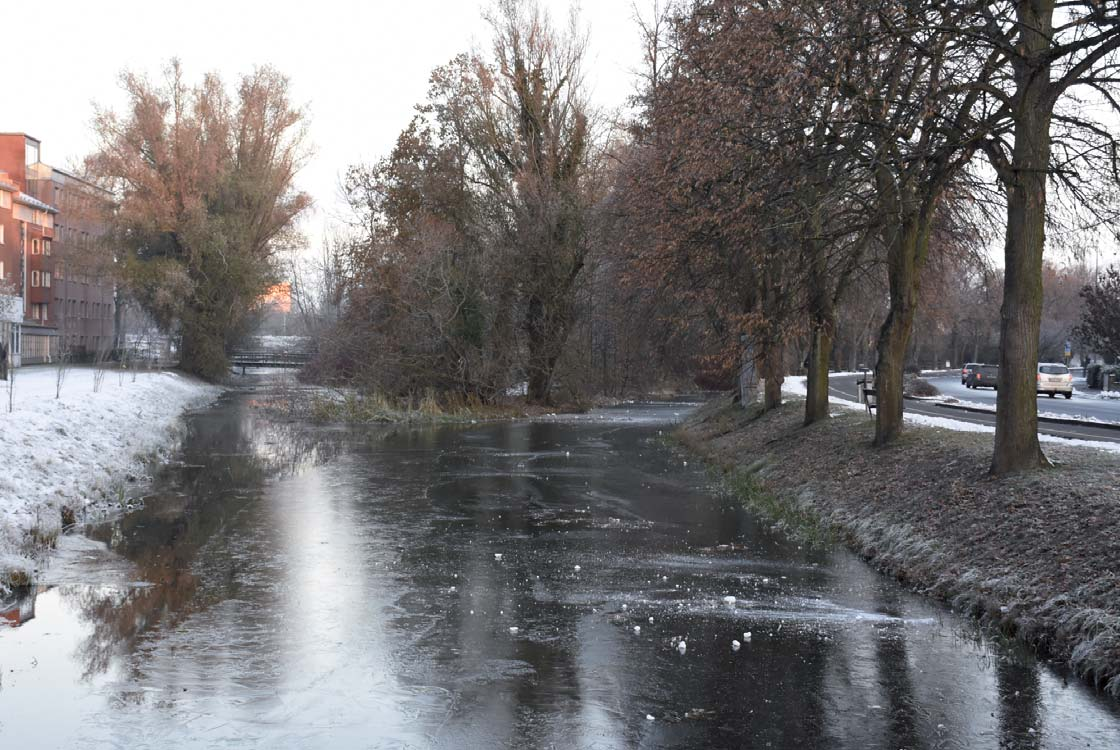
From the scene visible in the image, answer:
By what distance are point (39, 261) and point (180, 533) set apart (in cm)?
7175

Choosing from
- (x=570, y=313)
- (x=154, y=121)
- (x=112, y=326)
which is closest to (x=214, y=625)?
(x=570, y=313)

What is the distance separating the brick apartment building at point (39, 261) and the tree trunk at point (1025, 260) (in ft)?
177

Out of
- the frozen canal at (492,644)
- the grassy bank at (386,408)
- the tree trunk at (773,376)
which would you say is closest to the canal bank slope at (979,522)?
the frozen canal at (492,644)

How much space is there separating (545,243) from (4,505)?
34.4m

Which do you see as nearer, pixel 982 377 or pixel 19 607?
pixel 19 607

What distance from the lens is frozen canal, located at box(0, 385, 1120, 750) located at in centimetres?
786

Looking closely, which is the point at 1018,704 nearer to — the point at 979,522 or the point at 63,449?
the point at 979,522

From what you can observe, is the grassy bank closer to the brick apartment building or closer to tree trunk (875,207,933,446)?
the brick apartment building

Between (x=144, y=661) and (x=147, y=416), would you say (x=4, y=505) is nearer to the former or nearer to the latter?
(x=144, y=661)

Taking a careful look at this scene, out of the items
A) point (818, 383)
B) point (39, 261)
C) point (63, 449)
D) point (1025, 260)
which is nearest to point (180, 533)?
point (63, 449)

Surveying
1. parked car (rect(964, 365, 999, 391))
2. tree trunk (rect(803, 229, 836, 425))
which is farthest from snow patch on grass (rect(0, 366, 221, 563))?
parked car (rect(964, 365, 999, 391))

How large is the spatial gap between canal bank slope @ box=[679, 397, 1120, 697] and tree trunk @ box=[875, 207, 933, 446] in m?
0.61

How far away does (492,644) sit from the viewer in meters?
10.1

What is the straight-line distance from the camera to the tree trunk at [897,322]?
64.4 ft
